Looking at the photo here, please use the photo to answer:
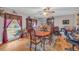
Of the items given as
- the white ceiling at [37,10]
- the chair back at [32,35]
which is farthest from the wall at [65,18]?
the chair back at [32,35]

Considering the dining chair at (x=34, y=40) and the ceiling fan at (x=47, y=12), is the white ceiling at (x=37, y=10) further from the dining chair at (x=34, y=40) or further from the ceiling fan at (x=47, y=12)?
the dining chair at (x=34, y=40)

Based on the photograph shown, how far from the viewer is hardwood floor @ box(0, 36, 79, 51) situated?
2410mm

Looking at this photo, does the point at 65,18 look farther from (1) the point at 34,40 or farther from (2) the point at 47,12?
(1) the point at 34,40

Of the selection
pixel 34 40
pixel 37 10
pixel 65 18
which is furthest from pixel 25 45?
pixel 65 18

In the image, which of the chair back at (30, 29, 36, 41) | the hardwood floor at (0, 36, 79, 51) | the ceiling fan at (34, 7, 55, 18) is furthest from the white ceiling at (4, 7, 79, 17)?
the hardwood floor at (0, 36, 79, 51)

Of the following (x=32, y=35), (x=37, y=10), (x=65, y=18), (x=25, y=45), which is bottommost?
(x=25, y=45)

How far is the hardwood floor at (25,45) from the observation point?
2.41m

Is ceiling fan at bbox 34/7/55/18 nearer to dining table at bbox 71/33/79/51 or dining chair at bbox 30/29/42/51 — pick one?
dining chair at bbox 30/29/42/51

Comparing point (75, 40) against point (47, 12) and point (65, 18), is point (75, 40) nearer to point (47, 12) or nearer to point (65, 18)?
point (65, 18)

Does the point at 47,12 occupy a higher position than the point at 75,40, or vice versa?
the point at 47,12

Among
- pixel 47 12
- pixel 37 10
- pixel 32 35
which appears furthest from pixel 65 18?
pixel 32 35

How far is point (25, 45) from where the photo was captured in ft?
7.98
